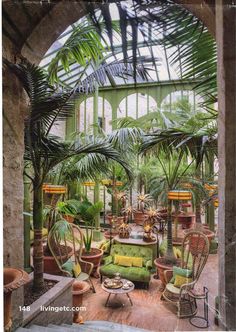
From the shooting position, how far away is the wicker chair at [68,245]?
1503mm

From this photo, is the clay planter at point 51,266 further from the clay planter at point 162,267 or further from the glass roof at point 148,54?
the glass roof at point 148,54

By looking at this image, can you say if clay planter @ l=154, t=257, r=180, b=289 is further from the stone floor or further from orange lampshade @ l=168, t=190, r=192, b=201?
orange lampshade @ l=168, t=190, r=192, b=201

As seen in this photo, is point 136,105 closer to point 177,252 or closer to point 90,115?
point 90,115

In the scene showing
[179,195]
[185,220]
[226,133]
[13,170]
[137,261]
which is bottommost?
[137,261]

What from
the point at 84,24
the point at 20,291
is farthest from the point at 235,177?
the point at 20,291

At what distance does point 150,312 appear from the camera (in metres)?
1.23

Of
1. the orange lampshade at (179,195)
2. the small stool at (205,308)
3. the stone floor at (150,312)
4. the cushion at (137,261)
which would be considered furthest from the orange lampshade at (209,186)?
the cushion at (137,261)

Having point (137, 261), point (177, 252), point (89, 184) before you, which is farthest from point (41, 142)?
point (137, 261)

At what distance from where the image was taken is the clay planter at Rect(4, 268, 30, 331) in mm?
804

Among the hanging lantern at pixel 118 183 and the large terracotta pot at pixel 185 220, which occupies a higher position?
the hanging lantern at pixel 118 183

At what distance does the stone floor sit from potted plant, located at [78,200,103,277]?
33 centimetres

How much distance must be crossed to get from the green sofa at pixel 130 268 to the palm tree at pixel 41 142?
0.46 m

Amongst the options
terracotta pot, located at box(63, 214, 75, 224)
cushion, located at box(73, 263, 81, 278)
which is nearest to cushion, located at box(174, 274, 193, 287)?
cushion, located at box(73, 263, 81, 278)

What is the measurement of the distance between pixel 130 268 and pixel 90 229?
0.51 meters
